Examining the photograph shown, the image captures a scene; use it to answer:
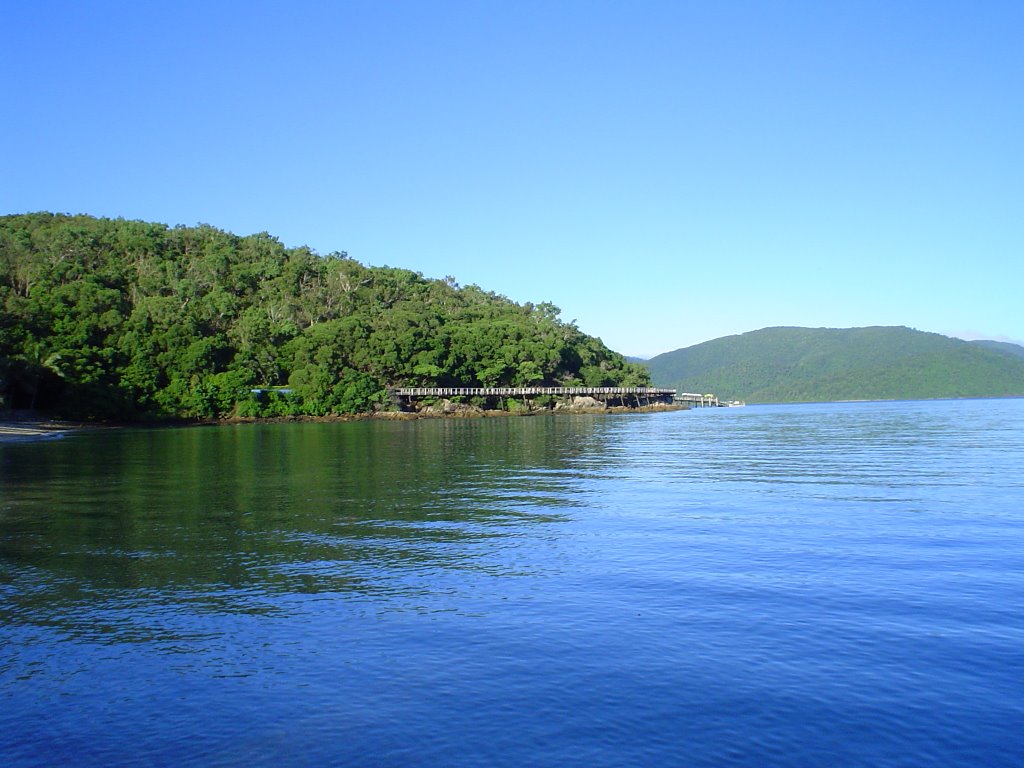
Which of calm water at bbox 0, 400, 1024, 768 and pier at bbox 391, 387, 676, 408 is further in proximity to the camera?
pier at bbox 391, 387, 676, 408

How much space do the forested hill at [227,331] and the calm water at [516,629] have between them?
72.4 metres

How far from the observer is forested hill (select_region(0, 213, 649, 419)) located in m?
94.2

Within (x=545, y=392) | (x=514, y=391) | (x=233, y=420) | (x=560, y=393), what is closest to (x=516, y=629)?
(x=233, y=420)

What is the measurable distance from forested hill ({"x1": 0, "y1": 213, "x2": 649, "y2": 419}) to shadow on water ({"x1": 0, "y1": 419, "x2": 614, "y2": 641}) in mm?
57408

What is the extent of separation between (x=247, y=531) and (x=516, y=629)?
36.1 ft

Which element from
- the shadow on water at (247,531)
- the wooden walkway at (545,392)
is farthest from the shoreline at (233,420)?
the shadow on water at (247,531)

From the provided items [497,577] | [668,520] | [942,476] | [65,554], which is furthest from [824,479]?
[65,554]

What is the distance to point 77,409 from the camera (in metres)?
90.1

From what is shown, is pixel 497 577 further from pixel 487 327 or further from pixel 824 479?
pixel 487 327

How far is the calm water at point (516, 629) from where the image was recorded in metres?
8.89

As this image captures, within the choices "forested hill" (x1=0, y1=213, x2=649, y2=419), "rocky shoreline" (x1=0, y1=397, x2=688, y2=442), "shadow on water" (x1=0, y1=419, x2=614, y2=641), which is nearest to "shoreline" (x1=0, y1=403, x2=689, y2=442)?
"rocky shoreline" (x1=0, y1=397, x2=688, y2=442)

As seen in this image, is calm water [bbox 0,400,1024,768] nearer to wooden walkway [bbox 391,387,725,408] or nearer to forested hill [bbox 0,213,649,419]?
forested hill [bbox 0,213,649,419]

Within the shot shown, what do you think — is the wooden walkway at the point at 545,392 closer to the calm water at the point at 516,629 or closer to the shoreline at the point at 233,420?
the shoreline at the point at 233,420

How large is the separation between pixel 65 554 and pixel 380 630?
32.1 ft
